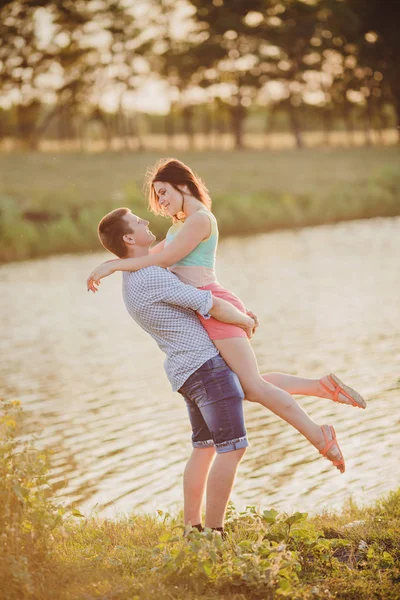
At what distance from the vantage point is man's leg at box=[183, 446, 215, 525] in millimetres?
4965

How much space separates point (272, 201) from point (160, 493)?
87.9ft

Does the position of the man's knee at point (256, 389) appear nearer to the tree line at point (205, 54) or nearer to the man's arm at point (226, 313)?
the man's arm at point (226, 313)

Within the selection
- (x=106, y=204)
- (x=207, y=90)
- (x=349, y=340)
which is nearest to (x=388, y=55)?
(x=207, y=90)

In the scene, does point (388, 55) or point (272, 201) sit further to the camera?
point (388, 55)

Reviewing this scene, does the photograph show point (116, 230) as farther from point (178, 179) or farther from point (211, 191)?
point (211, 191)

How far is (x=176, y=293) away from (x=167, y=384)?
19.3ft

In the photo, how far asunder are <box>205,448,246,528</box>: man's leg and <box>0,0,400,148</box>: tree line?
4576 centimetres

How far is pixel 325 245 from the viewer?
2475cm

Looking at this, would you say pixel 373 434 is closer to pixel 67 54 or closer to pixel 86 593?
pixel 86 593

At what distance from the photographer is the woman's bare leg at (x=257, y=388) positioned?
4793 mm

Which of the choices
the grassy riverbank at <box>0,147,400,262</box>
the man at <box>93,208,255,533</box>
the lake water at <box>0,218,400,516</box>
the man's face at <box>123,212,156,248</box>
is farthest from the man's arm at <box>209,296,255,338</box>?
the grassy riverbank at <box>0,147,400,262</box>

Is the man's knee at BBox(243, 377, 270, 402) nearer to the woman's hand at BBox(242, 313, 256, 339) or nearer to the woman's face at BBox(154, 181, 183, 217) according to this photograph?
the woman's hand at BBox(242, 313, 256, 339)

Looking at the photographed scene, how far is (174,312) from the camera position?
479 cm

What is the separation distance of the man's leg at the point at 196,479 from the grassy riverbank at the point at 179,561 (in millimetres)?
237
